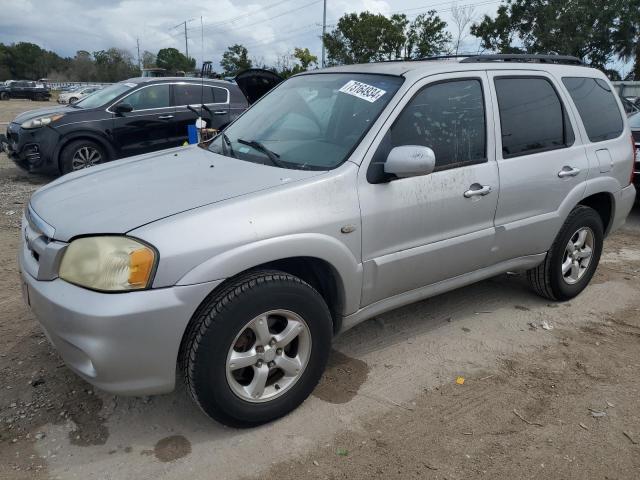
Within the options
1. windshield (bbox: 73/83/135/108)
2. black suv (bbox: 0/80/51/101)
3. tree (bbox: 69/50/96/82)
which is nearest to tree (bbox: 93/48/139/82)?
tree (bbox: 69/50/96/82)

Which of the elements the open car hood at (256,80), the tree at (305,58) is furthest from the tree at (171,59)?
the open car hood at (256,80)

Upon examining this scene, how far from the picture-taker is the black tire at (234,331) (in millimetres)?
2377

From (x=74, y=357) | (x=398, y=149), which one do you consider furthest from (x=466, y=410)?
(x=74, y=357)

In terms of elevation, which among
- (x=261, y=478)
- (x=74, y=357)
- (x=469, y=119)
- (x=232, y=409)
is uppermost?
(x=469, y=119)

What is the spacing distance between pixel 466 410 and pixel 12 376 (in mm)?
2548

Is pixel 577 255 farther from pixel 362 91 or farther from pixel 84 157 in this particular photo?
pixel 84 157

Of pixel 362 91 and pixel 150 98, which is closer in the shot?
pixel 362 91

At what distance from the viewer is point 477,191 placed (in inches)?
130

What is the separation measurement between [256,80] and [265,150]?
8.34 ft

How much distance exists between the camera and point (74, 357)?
235 cm

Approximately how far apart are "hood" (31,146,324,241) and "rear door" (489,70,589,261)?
4.76 ft

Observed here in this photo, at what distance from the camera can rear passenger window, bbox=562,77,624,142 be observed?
4.06m

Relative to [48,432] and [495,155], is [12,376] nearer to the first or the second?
[48,432]

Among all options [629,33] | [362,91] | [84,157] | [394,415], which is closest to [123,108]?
[84,157]
